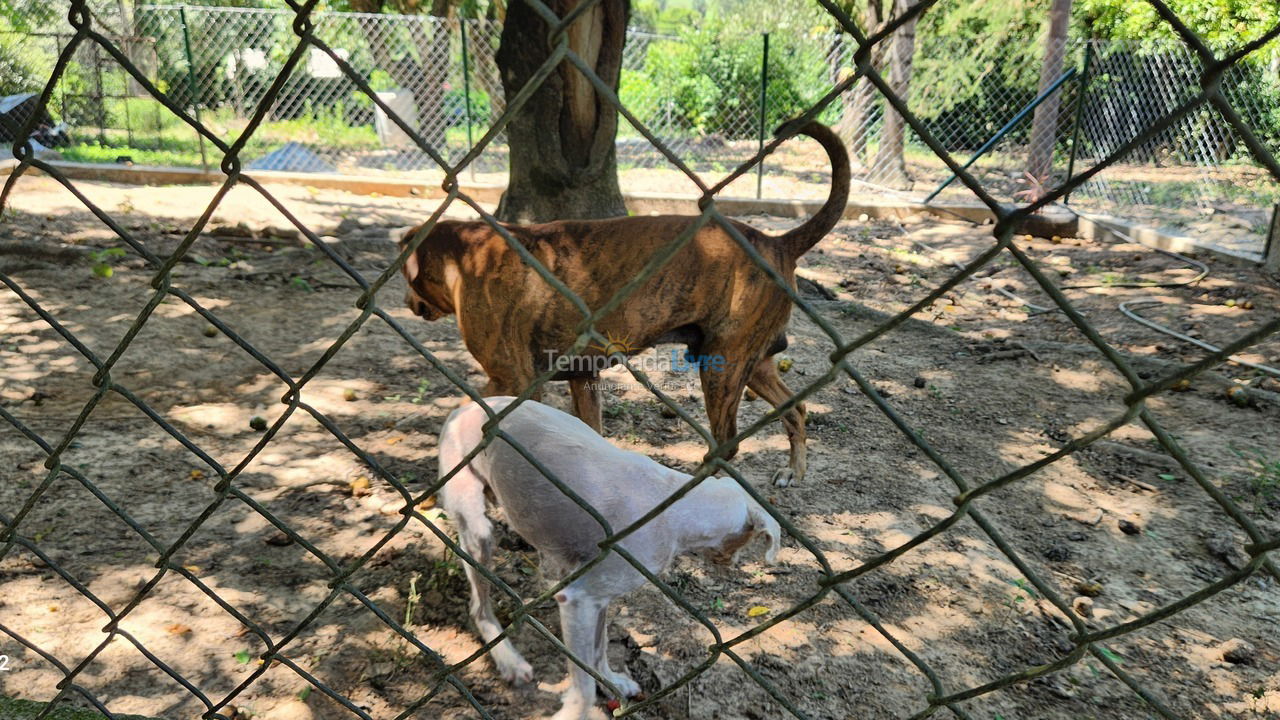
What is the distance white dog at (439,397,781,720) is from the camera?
7.84ft

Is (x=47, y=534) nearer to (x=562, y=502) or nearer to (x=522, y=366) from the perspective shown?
(x=522, y=366)

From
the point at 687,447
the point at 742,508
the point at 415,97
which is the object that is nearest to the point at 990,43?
the point at 415,97

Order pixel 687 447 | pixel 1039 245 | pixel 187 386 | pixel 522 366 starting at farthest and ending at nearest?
1. pixel 1039 245
2. pixel 187 386
3. pixel 687 447
4. pixel 522 366

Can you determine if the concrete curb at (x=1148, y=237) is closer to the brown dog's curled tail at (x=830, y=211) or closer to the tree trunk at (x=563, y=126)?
the tree trunk at (x=563, y=126)

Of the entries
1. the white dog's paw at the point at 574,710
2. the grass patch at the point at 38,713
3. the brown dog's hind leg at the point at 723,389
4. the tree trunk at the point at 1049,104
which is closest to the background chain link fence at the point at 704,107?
the tree trunk at the point at 1049,104

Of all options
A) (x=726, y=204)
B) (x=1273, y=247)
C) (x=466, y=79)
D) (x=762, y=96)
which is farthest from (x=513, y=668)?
(x=466, y=79)

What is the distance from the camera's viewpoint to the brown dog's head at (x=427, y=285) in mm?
4039

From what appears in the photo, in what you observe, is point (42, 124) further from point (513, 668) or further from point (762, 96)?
point (513, 668)

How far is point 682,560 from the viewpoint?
360 cm

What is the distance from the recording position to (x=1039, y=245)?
1009cm

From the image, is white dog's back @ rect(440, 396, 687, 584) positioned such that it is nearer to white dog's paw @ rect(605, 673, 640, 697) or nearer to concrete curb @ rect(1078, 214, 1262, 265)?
white dog's paw @ rect(605, 673, 640, 697)

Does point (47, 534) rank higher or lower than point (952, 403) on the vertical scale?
lower

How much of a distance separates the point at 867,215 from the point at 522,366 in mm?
8456

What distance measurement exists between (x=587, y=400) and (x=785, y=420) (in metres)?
1.07
